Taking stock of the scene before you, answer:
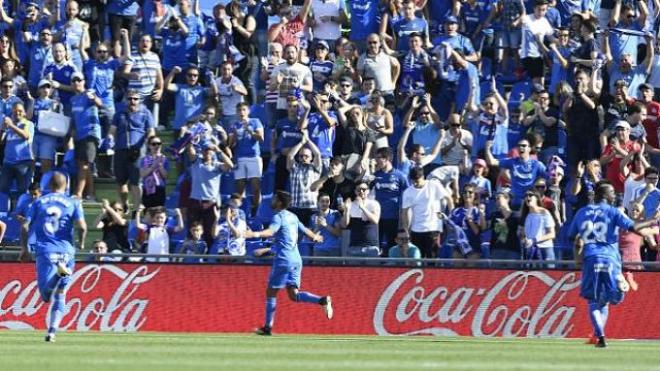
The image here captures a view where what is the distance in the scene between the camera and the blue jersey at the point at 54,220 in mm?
17875

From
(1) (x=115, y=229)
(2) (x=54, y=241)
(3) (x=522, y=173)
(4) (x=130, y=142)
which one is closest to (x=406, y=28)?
Result: (3) (x=522, y=173)

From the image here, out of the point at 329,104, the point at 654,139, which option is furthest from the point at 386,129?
the point at 654,139

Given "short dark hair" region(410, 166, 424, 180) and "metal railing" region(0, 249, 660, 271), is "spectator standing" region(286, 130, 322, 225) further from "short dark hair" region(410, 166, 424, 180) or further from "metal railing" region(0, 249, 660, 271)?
"short dark hair" region(410, 166, 424, 180)

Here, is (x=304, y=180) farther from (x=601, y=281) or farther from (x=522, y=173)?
(x=601, y=281)

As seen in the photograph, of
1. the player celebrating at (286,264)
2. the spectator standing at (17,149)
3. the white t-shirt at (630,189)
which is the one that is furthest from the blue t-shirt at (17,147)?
the white t-shirt at (630,189)

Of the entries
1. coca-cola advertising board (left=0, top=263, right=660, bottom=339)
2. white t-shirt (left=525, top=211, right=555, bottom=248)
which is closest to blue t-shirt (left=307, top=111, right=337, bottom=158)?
coca-cola advertising board (left=0, top=263, right=660, bottom=339)

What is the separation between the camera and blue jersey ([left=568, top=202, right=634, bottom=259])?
17922 mm

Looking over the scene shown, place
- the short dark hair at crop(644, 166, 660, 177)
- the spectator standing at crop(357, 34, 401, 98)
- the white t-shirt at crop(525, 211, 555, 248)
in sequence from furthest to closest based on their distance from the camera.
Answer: the spectator standing at crop(357, 34, 401, 98), the short dark hair at crop(644, 166, 660, 177), the white t-shirt at crop(525, 211, 555, 248)

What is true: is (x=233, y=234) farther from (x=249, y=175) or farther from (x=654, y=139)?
(x=654, y=139)

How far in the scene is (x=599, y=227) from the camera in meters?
18.0

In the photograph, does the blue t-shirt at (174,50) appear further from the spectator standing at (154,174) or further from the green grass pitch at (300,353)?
the green grass pitch at (300,353)

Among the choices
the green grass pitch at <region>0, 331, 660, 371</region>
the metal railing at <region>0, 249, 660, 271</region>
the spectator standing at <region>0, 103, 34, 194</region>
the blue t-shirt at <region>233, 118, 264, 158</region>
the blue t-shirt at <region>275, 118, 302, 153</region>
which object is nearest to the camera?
the green grass pitch at <region>0, 331, 660, 371</region>

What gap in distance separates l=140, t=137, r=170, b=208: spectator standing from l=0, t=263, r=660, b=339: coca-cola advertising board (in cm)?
189

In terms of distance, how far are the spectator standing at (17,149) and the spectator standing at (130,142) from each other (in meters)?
1.28
